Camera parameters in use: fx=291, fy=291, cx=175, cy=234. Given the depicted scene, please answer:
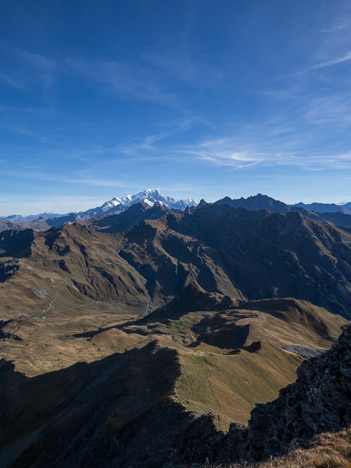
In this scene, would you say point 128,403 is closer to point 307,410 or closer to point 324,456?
point 307,410

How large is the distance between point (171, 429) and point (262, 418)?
21825mm

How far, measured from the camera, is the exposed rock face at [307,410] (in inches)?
1007

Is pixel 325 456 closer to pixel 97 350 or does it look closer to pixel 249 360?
pixel 249 360

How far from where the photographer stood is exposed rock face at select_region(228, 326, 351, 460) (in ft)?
83.9

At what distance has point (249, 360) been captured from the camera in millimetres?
109875

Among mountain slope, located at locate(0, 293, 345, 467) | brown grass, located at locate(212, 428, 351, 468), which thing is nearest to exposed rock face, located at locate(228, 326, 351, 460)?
brown grass, located at locate(212, 428, 351, 468)

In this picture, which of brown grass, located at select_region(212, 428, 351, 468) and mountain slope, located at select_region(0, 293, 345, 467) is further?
mountain slope, located at select_region(0, 293, 345, 467)

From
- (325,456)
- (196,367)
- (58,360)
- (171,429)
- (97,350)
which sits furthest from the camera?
(97,350)

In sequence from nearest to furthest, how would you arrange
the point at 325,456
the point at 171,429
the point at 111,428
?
1. the point at 325,456
2. the point at 171,429
3. the point at 111,428

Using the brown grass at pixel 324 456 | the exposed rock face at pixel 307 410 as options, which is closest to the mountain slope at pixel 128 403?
the exposed rock face at pixel 307 410

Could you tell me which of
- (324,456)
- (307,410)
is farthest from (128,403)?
(324,456)

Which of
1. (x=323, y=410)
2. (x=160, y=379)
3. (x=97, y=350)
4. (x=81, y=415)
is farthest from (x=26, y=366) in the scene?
(x=323, y=410)

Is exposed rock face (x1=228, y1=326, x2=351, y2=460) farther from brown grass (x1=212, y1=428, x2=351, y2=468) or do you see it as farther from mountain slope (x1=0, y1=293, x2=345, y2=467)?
mountain slope (x1=0, y1=293, x2=345, y2=467)

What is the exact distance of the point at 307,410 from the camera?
90.1 ft
